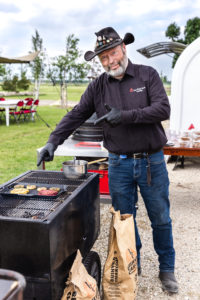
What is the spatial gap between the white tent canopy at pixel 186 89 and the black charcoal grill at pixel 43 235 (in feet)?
14.9

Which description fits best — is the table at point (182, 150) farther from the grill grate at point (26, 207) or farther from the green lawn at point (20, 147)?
the green lawn at point (20, 147)

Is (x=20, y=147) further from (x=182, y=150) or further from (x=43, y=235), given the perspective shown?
(x=43, y=235)

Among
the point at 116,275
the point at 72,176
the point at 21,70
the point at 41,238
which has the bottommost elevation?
the point at 116,275

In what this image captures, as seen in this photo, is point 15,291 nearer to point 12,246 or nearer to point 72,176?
point 12,246

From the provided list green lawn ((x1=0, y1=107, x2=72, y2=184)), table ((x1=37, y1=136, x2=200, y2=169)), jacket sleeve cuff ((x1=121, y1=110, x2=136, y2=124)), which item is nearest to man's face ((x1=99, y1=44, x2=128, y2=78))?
jacket sleeve cuff ((x1=121, y1=110, x2=136, y2=124))

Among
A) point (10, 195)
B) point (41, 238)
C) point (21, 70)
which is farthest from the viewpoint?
point (21, 70)

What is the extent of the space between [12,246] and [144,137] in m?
1.19

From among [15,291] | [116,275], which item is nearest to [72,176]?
[116,275]

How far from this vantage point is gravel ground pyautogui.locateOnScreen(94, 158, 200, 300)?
8.73 ft

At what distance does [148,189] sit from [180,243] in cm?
134

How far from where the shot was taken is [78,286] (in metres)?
1.80

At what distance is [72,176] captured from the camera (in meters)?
2.54

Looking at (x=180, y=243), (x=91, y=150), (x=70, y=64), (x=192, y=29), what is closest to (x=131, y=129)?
(x=91, y=150)

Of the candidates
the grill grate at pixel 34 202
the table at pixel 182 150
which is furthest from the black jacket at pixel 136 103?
the table at pixel 182 150
